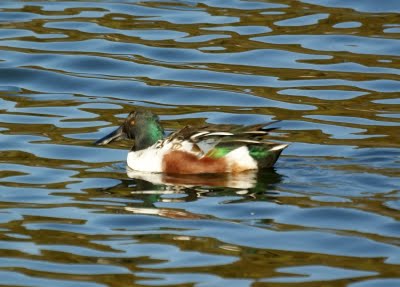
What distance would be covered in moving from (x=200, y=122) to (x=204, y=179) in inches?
74.7

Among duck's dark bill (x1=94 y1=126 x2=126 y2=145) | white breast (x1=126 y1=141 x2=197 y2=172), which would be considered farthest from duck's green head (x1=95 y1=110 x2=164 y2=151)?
white breast (x1=126 y1=141 x2=197 y2=172)

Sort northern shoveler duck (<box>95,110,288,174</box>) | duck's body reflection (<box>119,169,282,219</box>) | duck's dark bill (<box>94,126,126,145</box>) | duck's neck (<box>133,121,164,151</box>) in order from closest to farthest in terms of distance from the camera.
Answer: duck's body reflection (<box>119,169,282,219</box>), northern shoveler duck (<box>95,110,288,174</box>), duck's neck (<box>133,121,164,151</box>), duck's dark bill (<box>94,126,126,145</box>)

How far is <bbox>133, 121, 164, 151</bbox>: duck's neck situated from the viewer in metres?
11.7

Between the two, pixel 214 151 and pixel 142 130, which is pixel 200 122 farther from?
pixel 214 151

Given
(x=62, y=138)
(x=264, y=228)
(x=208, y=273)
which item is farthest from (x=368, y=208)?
(x=62, y=138)

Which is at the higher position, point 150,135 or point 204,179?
point 150,135

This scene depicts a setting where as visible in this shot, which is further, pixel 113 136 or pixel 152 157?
pixel 113 136

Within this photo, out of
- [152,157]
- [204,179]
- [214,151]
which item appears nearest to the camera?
[204,179]

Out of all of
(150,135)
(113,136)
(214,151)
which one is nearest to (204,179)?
(214,151)

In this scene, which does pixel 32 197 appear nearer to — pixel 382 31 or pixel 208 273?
pixel 208 273

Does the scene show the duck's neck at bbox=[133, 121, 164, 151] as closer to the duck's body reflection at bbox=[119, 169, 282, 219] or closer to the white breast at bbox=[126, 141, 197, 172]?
the white breast at bbox=[126, 141, 197, 172]

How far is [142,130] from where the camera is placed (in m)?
11.7

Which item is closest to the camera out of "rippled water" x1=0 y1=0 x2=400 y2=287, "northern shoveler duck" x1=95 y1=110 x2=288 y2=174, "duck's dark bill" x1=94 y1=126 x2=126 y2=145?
"rippled water" x1=0 y1=0 x2=400 y2=287

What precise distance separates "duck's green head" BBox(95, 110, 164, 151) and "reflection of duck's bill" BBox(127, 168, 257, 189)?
409 millimetres
